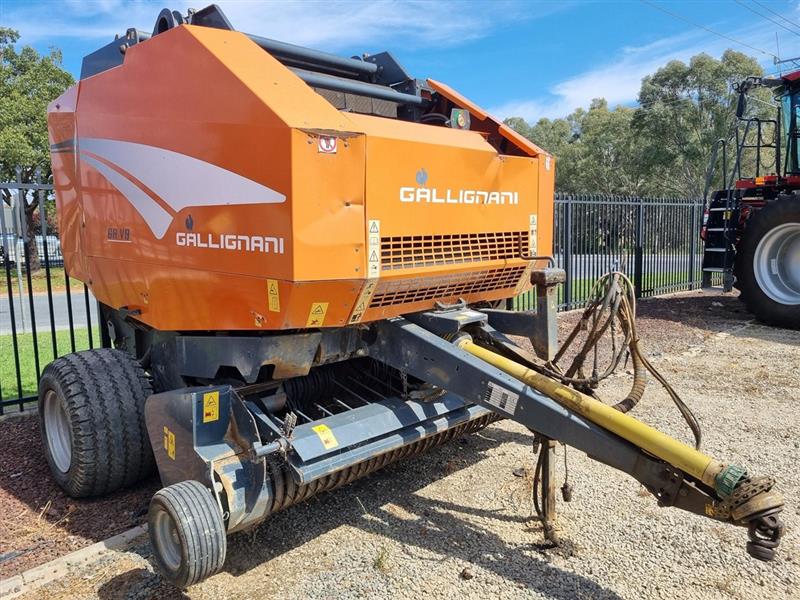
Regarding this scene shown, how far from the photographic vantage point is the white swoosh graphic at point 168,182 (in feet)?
9.43

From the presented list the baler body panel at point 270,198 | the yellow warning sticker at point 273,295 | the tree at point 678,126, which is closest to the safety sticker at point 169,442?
the baler body panel at point 270,198

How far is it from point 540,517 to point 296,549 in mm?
1277

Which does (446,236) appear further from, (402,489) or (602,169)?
(602,169)

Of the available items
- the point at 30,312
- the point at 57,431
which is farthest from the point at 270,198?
the point at 30,312

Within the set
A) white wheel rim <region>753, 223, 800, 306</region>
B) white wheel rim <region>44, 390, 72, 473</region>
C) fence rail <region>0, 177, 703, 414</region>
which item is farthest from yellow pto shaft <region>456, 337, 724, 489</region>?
white wheel rim <region>753, 223, 800, 306</region>

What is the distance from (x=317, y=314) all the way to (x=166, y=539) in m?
1.21

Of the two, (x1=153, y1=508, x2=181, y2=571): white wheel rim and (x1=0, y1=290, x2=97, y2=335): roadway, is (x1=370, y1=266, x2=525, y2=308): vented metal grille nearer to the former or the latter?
(x1=153, y1=508, x2=181, y2=571): white wheel rim

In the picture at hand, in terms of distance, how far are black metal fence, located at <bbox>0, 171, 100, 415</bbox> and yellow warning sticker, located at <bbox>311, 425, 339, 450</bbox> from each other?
9.57 ft

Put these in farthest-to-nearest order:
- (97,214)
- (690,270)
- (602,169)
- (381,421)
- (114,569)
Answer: (602,169)
(690,270)
(97,214)
(381,421)
(114,569)

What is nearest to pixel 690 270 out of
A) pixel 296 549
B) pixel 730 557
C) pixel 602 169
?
pixel 730 557

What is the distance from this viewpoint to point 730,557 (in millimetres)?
3104

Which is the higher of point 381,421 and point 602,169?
point 602,169

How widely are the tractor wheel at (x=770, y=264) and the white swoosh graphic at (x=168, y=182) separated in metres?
8.37

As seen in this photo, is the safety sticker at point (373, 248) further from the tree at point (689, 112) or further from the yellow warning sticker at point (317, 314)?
the tree at point (689, 112)
